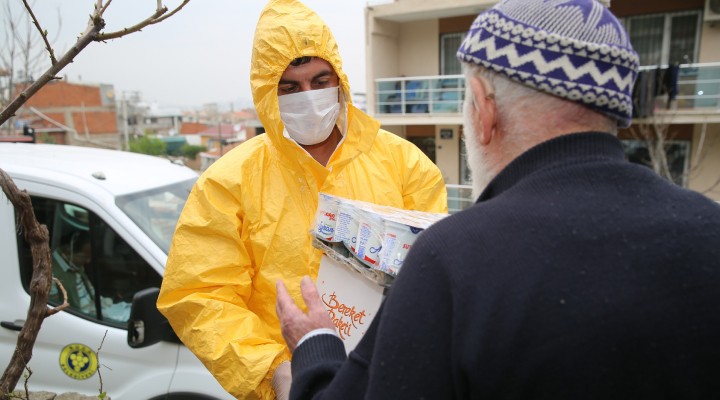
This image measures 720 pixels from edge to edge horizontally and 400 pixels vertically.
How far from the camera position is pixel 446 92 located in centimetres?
1300

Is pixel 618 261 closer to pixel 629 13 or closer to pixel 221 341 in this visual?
pixel 221 341

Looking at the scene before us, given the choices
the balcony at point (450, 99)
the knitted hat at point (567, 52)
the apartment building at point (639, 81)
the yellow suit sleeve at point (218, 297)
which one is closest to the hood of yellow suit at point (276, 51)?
the yellow suit sleeve at point (218, 297)

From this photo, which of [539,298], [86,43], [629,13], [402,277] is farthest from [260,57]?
[629,13]

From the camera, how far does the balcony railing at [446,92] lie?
10.9 metres

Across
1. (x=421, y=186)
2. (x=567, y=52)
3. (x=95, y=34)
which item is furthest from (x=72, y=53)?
(x=421, y=186)

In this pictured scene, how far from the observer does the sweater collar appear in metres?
0.98

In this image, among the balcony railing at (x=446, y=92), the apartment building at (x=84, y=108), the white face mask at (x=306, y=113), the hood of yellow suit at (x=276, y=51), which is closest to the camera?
the hood of yellow suit at (x=276, y=51)

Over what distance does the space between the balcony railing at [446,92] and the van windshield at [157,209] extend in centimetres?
937

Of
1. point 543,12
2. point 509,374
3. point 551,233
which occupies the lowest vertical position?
point 509,374

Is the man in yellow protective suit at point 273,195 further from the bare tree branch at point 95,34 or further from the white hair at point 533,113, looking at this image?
the white hair at point 533,113

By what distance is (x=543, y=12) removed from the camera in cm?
99

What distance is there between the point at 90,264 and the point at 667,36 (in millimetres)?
12469

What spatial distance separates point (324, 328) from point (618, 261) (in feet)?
2.35

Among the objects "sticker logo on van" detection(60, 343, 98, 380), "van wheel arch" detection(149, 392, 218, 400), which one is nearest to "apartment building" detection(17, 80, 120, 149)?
"sticker logo on van" detection(60, 343, 98, 380)
